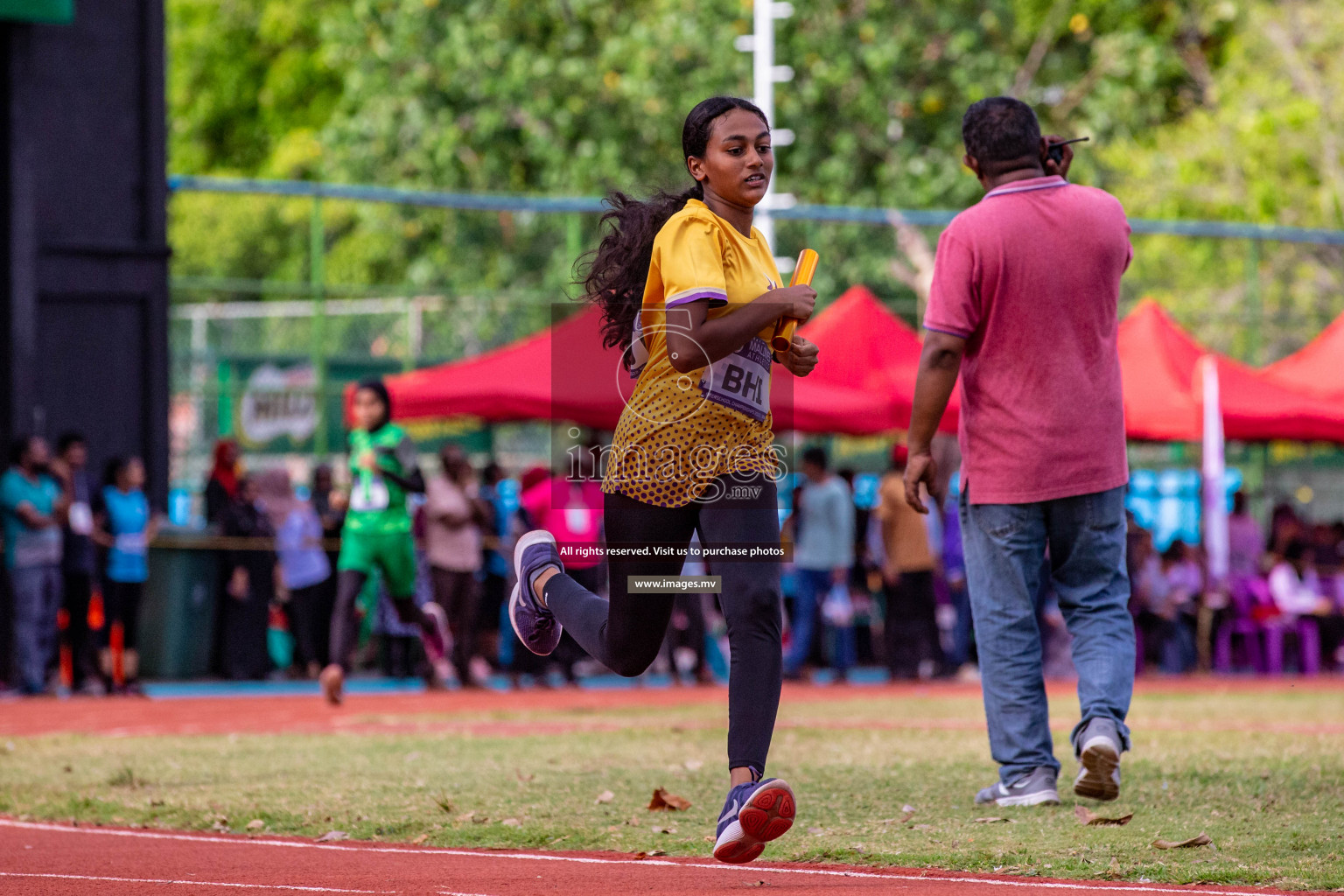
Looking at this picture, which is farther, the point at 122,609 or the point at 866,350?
the point at 866,350

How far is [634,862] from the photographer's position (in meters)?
5.50

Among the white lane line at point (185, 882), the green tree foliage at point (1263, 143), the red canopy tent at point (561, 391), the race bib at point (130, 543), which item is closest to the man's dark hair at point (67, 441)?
the race bib at point (130, 543)

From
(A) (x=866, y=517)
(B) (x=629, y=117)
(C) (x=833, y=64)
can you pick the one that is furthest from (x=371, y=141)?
(A) (x=866, y=517)

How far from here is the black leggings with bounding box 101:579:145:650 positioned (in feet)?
49.0

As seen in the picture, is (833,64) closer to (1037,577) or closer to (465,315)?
(465,315)

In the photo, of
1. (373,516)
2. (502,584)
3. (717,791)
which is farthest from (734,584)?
(502,584)

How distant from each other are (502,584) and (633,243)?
476 inches

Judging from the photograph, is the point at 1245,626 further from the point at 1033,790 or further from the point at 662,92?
the point at 1033,790

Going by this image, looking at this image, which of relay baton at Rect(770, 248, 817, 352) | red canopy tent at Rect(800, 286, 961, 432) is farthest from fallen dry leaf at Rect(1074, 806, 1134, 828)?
red canopy tent at Rect(800, 286, 961, 432)

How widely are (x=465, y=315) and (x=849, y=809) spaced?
13.1 m

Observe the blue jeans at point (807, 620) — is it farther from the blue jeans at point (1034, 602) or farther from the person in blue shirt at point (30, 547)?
the blue jeans at point (1034, 602)

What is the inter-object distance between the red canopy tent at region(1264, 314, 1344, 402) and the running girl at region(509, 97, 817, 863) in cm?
1499

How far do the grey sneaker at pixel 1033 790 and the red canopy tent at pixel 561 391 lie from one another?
9153 millimetres

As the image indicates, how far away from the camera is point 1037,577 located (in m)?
6.59
